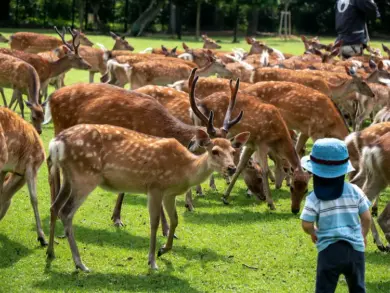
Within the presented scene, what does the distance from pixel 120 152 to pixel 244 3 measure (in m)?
33.6

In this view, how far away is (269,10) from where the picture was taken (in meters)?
44.3

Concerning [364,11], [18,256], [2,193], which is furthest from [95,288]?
[364,11]

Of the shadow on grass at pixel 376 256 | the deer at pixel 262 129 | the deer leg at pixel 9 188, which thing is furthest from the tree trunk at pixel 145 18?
the shadow on grass at pixel 376 256

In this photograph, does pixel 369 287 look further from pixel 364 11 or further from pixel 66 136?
pixel 364 11

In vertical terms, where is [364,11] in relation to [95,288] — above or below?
above

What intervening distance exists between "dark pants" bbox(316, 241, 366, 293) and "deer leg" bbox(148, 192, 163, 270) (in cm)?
199

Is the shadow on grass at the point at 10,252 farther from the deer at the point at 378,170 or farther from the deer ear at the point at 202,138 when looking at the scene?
the deer at the point at 378,170

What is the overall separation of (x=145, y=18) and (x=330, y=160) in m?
33.6

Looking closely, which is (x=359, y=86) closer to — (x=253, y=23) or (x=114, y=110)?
(x=114, y=110)

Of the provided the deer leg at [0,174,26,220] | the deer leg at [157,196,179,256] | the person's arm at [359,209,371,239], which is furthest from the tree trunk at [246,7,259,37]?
the person's arm at [359,209,371,239]

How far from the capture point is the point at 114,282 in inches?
234

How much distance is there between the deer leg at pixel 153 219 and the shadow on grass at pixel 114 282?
0.53ft

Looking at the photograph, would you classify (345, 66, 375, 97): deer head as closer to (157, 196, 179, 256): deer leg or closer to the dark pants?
(157, 196, 179, 256): deer leg

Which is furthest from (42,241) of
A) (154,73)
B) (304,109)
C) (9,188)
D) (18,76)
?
(154,73)
